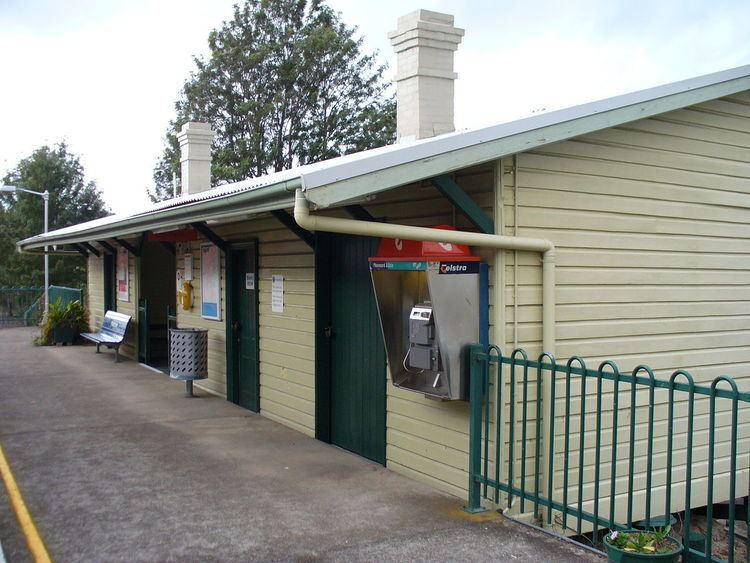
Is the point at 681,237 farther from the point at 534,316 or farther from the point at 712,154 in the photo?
the point at 534,316

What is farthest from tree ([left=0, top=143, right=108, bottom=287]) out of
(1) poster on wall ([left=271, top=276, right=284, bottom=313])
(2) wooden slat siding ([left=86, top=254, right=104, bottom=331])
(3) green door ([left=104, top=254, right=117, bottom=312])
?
(1) poster on wall ([left=271, top=276, right=284, bottom=313])

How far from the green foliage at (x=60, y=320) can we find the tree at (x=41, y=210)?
14.9 m

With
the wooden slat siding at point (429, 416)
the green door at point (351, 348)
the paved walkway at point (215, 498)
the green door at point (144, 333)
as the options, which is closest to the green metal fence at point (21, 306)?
the green door at point (144, 333)

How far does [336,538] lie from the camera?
4.73 m

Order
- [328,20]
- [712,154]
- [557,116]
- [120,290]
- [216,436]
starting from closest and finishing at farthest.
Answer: [557,116], [712,154], [216,436], [120,290], [328,20]

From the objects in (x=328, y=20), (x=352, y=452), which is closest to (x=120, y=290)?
(x=352, y=452)

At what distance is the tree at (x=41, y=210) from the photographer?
98.5 feet

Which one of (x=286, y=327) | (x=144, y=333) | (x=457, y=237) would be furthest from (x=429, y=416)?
(x=144, y=333)

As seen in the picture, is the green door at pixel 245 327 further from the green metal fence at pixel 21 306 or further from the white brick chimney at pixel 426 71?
the green metal fence at pixel 21 306

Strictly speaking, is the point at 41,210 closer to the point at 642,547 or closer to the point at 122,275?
the point at 122,275

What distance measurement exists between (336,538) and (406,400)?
1609 mm

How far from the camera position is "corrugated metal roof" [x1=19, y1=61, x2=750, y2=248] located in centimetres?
445

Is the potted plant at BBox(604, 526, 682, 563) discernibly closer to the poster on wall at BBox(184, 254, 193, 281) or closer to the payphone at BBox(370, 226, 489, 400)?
the payphone at BBox(370, 226, 489, 400)

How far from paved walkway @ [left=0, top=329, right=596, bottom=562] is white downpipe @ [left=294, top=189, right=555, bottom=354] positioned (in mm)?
1528
